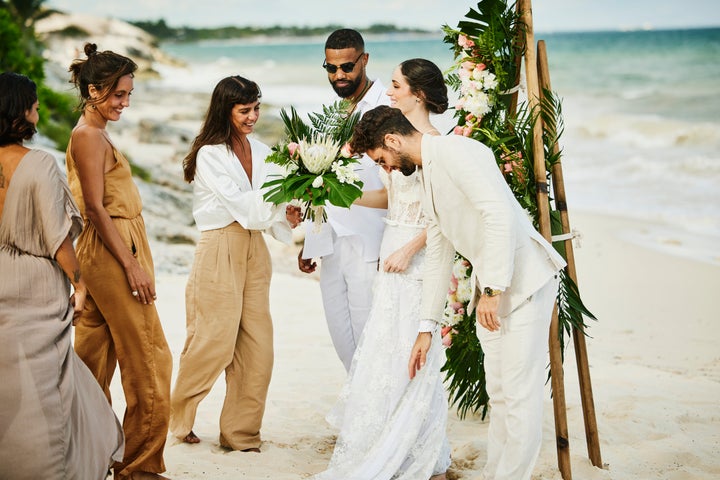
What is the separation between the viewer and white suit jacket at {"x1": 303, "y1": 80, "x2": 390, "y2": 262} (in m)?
5.79

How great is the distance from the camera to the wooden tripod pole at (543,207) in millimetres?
4871

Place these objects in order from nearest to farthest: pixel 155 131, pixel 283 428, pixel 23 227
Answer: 1. pixel 23 227
2. pixel 283 428
3. pixel 155 131

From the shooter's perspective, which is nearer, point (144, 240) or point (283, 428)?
point (144, 240)

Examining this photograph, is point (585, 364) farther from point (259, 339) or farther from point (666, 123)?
point (666, 123)

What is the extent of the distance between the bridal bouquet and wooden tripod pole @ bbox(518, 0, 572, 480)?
39.8 inches

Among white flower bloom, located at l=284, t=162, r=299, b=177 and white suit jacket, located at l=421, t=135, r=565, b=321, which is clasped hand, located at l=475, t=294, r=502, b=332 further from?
white flower bloom, located at l=284, t=162, r=299, b=177

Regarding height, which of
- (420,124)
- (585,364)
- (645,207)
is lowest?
(645,207)

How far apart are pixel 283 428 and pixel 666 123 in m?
21.6

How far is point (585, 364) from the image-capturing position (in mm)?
5062

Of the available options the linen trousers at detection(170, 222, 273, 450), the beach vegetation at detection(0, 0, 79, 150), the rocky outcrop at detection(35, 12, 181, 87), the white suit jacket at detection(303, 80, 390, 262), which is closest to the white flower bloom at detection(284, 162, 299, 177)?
the linen trousers at detection(170, 222, 273, 450)

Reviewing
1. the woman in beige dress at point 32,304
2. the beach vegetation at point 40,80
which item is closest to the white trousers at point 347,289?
the woman in beige dress at point 32,304

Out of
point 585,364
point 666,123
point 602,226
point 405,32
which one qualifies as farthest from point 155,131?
point 405,32

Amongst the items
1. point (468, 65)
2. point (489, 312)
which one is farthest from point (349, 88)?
point (489, 312)

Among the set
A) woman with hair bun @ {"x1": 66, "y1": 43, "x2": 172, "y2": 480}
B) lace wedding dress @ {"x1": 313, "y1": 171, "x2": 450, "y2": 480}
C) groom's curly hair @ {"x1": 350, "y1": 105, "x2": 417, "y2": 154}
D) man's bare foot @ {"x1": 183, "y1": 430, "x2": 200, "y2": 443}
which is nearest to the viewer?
groom's curly hair @ {"x1": 350, "y1": 105, "x2": 417, "y2": 154}
